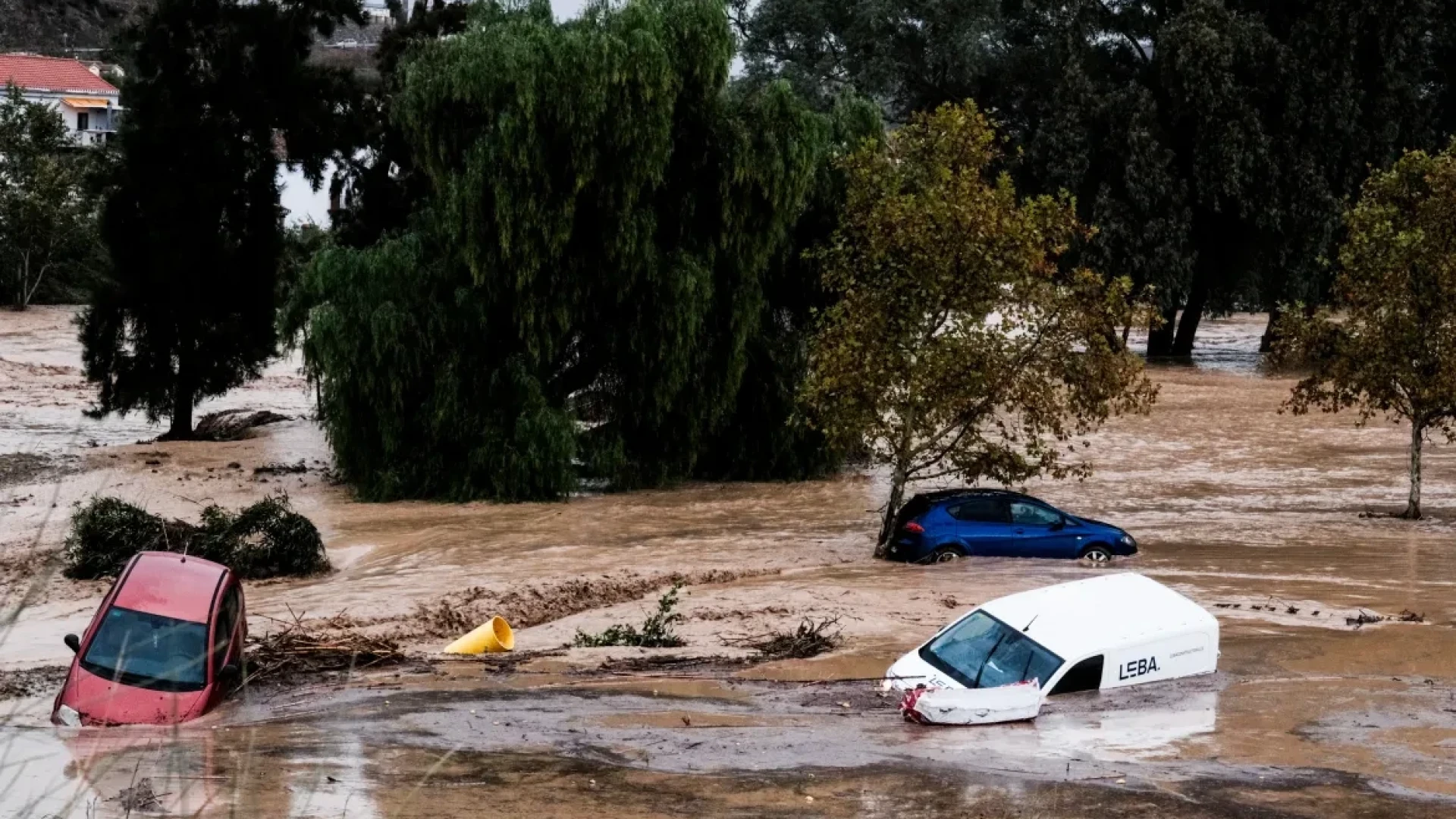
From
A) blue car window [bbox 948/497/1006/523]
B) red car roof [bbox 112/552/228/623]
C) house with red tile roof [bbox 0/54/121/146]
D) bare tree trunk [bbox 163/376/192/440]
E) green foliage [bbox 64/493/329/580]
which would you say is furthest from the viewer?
house with red tile roof [bbox 0/54/121/146]

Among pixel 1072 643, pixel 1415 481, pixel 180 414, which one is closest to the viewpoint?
pixel 1072 643

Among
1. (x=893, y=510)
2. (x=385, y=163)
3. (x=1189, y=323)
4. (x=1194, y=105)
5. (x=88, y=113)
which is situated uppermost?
(x=1194, y=105)

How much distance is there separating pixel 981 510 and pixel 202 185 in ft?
76.4

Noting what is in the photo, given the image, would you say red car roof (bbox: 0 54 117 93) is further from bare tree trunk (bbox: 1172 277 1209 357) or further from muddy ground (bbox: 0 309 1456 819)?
bare tree trunk (bbox: 1172 277 1209 357)

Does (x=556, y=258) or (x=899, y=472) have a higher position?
(x=556, y=258)

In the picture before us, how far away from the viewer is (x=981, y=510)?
25078 mm

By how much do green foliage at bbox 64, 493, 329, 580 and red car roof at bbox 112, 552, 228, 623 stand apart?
29.6 ft

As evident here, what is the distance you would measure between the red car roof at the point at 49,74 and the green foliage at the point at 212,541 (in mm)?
77957

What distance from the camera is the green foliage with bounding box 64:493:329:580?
24.0 metres

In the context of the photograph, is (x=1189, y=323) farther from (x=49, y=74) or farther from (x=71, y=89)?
(x=49, y=74)

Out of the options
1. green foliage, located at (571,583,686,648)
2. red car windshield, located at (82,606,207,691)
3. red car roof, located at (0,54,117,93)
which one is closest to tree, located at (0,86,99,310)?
red car roof, located at (0,54,117,93)

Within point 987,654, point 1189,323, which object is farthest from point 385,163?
point 1189,323

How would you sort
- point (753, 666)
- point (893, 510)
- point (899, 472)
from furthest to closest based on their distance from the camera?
point (899, 472)
point (893, 510)
point (753, 666)

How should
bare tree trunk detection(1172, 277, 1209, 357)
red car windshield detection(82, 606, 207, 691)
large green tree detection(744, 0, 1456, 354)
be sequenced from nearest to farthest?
red car windshield detection(82, 606, 207, 691) < large green tree detection(744, 0, 1456, 354) < bare tree trunk detection(1172, 277, 1209, 357)
